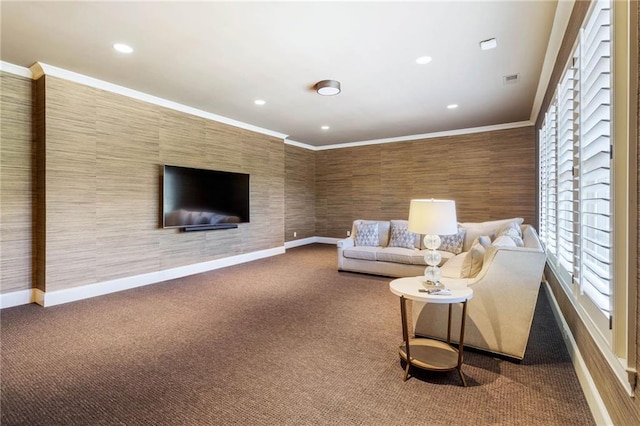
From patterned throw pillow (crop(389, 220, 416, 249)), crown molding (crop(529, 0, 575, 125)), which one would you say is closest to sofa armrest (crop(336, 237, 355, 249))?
patterned throw pillow (crop(389, 220, 416, 249))

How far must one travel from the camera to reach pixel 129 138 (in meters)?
4.35

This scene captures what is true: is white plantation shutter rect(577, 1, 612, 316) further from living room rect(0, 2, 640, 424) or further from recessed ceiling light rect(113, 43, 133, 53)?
recessed ceiling light rect(113, 43, 133, 53)

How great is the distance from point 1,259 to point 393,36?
15.8 feet

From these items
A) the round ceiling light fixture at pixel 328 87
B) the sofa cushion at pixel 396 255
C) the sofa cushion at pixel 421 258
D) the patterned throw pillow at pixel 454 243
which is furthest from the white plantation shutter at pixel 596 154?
the patterned throw pillow at pixel 454 243

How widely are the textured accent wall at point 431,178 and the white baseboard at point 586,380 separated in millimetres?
3892

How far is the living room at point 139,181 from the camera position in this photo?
3580 millimetres

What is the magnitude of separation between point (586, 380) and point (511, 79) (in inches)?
134

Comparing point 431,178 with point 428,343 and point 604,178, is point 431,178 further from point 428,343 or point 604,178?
point 604,178

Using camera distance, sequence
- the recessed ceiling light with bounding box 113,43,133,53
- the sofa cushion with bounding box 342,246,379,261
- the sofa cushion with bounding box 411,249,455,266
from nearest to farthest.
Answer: the recessed ceiling light with bounding box 113,43,133,53 → the sofa cushion with bounding box 411,249,455,266 → the sofa cushion with bounding box 342,246,379,261

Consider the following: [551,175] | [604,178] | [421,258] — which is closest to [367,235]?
[421,258]

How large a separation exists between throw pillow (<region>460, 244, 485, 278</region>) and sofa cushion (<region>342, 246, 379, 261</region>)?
7.47 feet

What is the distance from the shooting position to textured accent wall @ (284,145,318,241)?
25.7ft

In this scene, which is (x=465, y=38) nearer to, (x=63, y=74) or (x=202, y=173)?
(x=202, y=173)

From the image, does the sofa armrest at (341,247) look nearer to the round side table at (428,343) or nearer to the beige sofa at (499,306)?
the beige sofa at (499,306)
